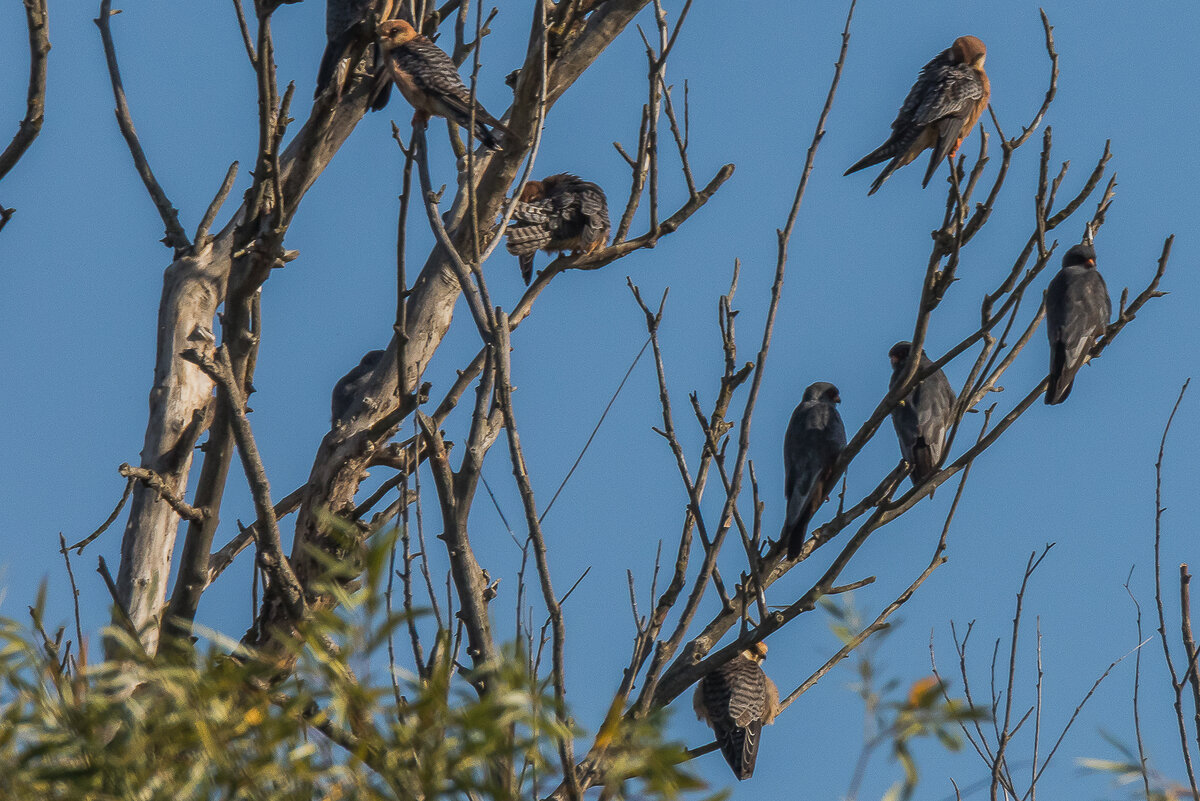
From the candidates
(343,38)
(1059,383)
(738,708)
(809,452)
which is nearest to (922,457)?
(809,452)

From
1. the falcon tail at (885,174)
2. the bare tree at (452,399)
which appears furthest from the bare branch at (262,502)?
the falcon tail at (885,174)

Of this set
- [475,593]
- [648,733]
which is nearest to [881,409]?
[475,593]

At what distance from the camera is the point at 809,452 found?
22.8 feet

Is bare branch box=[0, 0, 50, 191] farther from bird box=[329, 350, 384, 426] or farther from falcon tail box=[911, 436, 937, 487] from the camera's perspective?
falcon tail box=[911, 436, 937, 487]

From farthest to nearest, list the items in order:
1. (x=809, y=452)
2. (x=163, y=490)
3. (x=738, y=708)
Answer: (x=738, y=708), (x=809, y=452), (x=163, y=490)

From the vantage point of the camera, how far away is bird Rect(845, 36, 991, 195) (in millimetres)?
6941

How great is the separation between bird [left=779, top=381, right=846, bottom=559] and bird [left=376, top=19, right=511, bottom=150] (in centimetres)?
206

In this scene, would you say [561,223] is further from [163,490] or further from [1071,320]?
[163,490]

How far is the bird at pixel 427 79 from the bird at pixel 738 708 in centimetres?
322

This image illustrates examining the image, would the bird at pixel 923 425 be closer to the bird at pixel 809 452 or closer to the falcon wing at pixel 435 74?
the bird at pixel 809 452

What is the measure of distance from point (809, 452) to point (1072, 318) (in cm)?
153

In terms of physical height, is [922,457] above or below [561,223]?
below

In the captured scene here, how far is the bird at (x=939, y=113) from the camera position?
22.8 feet

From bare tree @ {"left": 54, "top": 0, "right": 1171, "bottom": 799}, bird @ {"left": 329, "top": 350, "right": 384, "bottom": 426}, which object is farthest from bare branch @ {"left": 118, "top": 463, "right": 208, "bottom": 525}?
bird @ {"left": 329, "top": 350, "right": 384, "bottom": 426}
